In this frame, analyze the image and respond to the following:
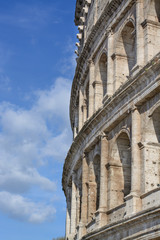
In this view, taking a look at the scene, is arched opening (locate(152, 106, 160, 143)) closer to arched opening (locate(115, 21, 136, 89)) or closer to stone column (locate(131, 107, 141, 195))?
stone column (locate(131, 107, 141, 195))

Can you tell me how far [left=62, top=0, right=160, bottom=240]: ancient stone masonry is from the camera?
16516mm

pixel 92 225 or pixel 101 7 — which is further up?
pixel 101 7

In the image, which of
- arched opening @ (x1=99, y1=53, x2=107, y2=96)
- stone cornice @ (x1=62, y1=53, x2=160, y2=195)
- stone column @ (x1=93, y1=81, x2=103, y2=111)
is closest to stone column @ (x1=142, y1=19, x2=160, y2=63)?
stone cornice @ (x1=62, y1=53, x2=160, y2=195)

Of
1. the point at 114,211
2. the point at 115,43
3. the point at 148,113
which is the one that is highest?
the point at 115,43

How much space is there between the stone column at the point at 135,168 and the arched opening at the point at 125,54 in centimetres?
372

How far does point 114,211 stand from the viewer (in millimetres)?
18250

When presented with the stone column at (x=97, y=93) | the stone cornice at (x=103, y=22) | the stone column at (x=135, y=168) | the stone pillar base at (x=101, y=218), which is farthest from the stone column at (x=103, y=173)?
the stone cornice at (x=103, y=22)

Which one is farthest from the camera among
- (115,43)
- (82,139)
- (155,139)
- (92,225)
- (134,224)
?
(82,139)

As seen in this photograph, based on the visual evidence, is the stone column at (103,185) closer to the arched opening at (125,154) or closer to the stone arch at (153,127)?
the arched opening at (125,154)

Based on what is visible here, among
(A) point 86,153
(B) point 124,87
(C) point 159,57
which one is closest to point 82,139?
(A) point 86,153

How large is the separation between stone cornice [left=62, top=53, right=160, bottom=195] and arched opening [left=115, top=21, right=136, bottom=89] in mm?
1513

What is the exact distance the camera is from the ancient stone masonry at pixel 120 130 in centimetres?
1652

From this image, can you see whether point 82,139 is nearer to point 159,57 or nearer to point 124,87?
point 124,87

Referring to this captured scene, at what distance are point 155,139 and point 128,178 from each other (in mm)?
2816
